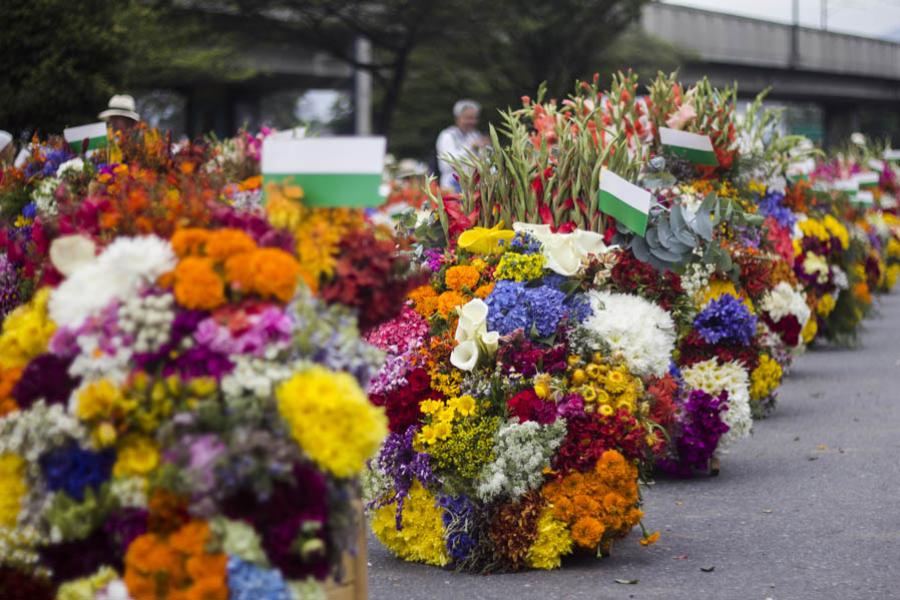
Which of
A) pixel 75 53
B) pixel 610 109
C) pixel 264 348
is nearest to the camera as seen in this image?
pixel 264 348

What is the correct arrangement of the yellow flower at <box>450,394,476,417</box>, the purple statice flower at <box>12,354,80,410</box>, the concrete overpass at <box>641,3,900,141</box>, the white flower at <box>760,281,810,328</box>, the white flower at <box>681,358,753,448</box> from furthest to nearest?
1. the concrete overpass at <box>641,3,900,141</box>
2. the white flower at <box>760,281,810,328</box>
3. the white flower at <box>681,358,753,448</box>
4. the yellow flower at <box>450,394,476,417</box>
5. the purple statice flower at <box>12,354,80,410</box>

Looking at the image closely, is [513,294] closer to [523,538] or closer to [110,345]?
[523,538]

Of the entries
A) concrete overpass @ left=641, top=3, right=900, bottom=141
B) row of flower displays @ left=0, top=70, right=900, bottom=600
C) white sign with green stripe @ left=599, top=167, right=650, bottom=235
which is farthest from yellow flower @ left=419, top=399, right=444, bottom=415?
concrete overpass @ left=641, top=3, right=900, bottom=141

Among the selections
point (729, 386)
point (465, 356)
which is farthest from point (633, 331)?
point (729, 386)

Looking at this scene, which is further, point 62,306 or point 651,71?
point 651,71

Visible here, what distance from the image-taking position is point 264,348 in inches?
136

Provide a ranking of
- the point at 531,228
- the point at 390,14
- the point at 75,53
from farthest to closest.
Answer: the point at 390,14
the point at 75,53
the point at 531,228

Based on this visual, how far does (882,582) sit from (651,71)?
4484cm

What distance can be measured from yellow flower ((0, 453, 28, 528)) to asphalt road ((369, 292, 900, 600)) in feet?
6.60

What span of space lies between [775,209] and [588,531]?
5.69 meters

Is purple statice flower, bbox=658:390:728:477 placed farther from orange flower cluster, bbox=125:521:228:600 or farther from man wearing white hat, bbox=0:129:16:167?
orange flower cluster, bbox=125:521:228:600

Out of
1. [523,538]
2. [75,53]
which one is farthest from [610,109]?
[75,53]

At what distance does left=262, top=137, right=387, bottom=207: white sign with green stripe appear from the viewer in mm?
3820

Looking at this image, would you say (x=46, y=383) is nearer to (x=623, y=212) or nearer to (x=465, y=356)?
(x=465, y=356)
